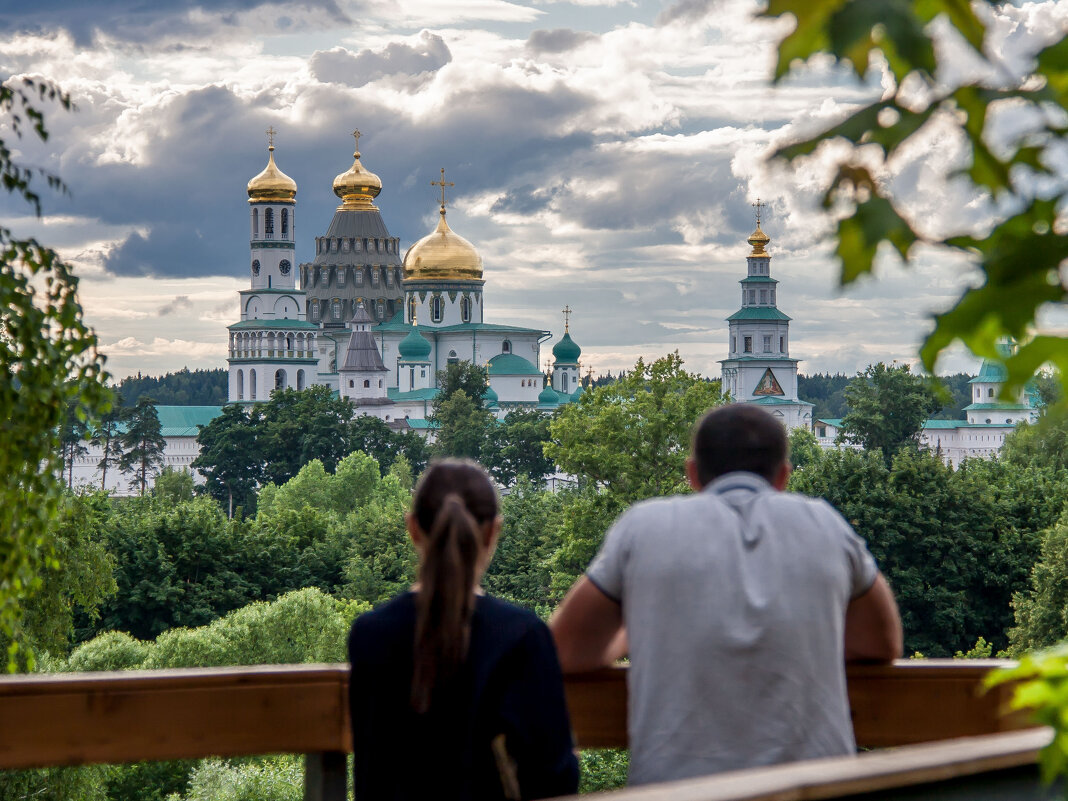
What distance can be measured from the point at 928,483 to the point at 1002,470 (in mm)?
6718

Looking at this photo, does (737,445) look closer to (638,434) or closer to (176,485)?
(638,434)

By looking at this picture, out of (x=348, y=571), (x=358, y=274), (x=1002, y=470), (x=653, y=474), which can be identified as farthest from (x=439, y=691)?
(x=358, y=274)

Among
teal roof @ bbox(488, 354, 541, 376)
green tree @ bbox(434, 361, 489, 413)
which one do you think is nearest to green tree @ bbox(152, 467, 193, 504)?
green tree @ bbox(434, 361, 489, 413)

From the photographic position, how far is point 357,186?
103500mm

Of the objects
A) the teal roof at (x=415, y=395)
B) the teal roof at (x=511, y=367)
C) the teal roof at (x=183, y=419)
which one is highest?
the teal roof at (x=511, y=367)

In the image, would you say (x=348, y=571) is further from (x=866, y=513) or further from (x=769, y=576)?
(x=769, y=576)

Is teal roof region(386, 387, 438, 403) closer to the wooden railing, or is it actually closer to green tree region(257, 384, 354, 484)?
green tree region(257, 384, 354, 484)

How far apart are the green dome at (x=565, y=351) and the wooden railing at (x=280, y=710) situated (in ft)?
300

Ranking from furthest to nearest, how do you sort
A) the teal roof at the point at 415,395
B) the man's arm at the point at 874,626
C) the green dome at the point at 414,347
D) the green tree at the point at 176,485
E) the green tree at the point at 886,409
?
the green dome at the point at 414,347 < the teal roof at the point at 415,395 < the green tree at the point at 176,485 < the green tree at the point at 886,409 < the man's arm at the point at 874,626

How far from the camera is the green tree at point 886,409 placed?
57688mm

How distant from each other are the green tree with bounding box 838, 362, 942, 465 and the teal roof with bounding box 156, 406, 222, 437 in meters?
51.2

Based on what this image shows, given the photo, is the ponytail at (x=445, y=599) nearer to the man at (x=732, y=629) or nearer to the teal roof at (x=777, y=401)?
the man at (x=732, y=629)

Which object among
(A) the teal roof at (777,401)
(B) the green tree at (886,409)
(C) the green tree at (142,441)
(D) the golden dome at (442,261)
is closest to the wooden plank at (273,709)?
(B) the green tree at (886,409)

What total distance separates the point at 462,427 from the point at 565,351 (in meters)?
22.5
